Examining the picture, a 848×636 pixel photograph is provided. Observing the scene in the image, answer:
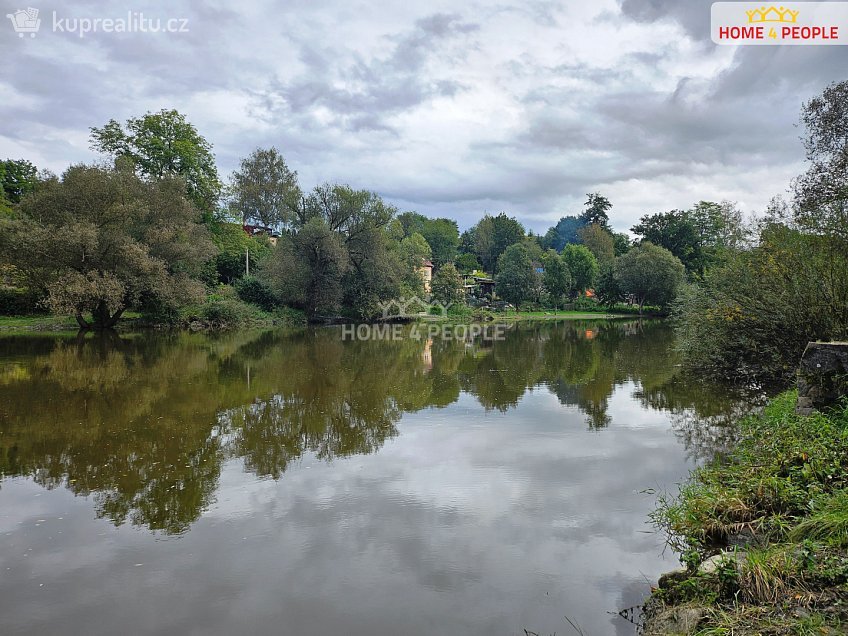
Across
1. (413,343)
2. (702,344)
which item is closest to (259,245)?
(413,343)

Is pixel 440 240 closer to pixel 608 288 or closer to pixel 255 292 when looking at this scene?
pixel 608 288

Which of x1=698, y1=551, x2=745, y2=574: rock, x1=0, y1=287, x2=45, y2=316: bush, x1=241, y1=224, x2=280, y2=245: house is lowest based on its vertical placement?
x1=698, y1=551, x2=745, y2=574: rock

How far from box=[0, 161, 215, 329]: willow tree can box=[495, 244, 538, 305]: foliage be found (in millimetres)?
35049

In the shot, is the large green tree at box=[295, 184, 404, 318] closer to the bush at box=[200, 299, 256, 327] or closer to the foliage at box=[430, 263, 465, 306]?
the foliage at box=[430, 263, 465, 306]

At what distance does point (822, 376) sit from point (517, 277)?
172ft

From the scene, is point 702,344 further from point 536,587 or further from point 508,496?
point 536,587

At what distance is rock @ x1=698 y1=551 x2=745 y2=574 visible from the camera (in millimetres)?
3912

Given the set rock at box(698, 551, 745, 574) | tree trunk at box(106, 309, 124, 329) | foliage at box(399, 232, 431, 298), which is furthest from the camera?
foliage at box(399, 232, 431, 298)

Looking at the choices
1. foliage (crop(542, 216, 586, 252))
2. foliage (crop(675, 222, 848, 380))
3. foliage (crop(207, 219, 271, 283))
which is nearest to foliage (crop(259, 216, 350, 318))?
foliage (crop(207, 219, 271, 283))

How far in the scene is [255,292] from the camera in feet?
140

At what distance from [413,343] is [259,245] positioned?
89.3 feet

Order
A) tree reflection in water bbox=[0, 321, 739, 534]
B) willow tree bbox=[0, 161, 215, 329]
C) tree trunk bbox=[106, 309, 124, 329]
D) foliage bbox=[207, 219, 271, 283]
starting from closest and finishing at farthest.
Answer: tree reflection in water bbox=[0, 321, 739, 534] → willow tree bbox=[0, 161, 215, 329] → tree trunk bbox=[106, 309, 124, 329] → foliage bbox=[207, 219, 271, 283]

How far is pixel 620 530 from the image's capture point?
218 inches

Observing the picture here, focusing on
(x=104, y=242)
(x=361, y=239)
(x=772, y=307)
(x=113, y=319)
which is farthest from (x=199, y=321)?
(x=772, y=307)
